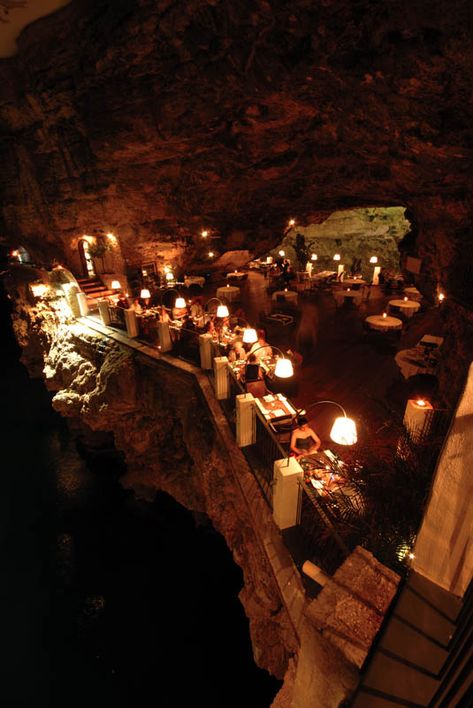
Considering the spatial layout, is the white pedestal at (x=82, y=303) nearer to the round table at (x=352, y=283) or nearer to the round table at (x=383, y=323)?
the round table at (x=383, y=323)

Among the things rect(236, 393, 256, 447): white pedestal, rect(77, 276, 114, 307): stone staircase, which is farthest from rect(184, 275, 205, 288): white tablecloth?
rect(236, 393, 256, 447): white pedestal

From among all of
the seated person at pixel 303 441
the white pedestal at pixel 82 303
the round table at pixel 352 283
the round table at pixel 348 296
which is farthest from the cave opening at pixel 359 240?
the seated person at pixel 303 441

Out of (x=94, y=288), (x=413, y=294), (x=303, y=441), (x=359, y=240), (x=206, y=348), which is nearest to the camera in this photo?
(x=303, y=441)

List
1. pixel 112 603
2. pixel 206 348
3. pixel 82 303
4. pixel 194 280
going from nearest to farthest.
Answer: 1. pixel 206 348
2. pixel 112 603
3. pixel 82 303
4. pixel 194 280

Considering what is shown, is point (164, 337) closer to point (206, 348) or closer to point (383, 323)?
point (206, 348)

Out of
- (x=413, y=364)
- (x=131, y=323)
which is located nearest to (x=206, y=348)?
(x=131, y=323)

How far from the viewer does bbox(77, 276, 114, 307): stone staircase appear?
59.0 feet

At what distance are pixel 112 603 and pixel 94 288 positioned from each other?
14.1 meters

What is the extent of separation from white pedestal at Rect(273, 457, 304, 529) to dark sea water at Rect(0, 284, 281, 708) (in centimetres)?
751

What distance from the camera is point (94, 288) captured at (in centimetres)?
1853

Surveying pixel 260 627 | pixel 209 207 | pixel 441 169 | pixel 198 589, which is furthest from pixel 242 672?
pixel 209 207

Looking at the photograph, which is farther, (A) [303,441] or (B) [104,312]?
(B) [104,312]

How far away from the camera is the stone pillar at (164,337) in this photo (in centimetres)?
1042

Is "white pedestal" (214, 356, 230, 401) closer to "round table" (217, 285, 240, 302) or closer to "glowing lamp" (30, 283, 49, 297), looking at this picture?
"round table" (217, 285, 240, 302)
